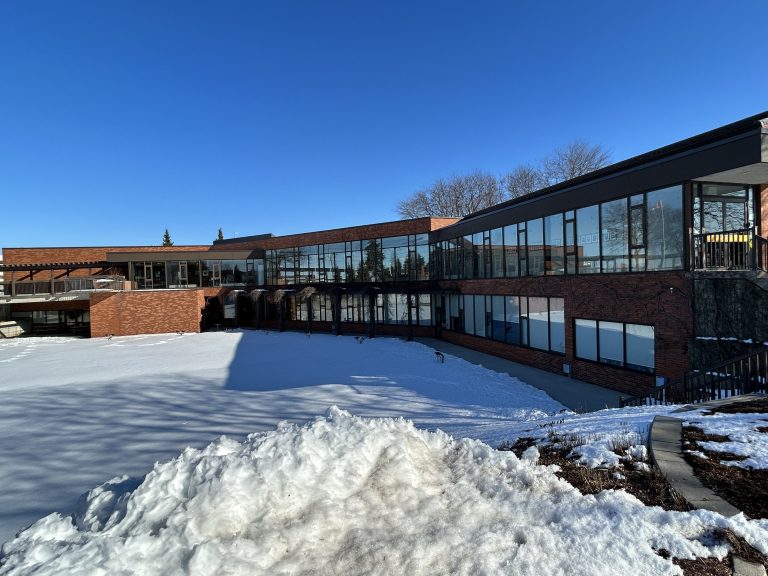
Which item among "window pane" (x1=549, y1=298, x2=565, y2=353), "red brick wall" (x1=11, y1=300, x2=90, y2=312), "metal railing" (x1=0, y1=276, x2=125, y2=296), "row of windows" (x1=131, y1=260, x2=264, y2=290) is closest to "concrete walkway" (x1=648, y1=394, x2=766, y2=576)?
"window pane" (x1=549, y1=298, x2=565, y2=353)

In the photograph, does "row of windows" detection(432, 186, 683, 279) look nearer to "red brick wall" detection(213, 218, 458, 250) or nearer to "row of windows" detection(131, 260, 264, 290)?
"red brick wall" detection(213, 218, 458, 250)

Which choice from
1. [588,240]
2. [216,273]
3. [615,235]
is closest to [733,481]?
[615,235]

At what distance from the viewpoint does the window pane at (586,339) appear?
534 inches

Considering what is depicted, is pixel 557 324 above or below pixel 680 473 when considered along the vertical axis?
above

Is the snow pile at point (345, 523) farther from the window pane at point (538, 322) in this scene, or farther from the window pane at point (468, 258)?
the window pane at point (468, 258)

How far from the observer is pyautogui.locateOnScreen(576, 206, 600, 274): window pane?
1362 cm

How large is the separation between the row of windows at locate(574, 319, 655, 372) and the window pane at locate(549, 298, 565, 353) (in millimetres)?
701

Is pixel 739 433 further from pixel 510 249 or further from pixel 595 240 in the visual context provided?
pixel 510 249

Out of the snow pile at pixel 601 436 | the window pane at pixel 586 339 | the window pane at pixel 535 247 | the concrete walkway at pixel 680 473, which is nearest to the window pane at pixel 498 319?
the window pane at pixel 535 247

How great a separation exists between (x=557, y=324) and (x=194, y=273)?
2934cm

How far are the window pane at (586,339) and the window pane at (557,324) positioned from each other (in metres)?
0.74

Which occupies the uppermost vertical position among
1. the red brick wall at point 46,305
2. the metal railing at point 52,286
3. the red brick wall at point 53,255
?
the red brick wall at point 53,255

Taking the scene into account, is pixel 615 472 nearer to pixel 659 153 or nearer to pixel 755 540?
pixel 755 540

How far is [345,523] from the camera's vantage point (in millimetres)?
3584
